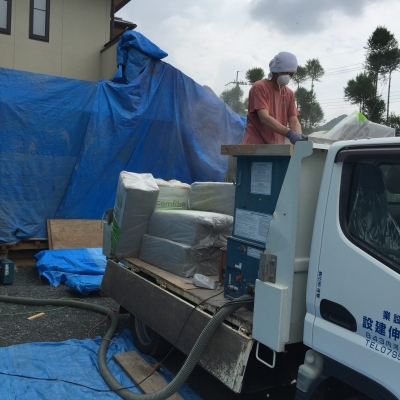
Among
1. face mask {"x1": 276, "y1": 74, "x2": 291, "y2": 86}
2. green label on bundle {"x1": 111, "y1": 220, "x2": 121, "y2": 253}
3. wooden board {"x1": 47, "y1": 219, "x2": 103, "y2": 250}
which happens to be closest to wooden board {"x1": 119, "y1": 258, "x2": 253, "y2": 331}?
green label on bundle {"x1": 111, "y1": 220, "x2": 121, "y2": 253}

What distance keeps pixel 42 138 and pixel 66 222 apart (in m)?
1.57

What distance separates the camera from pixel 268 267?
102 inches

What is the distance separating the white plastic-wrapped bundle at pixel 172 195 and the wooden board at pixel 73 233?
11.6 ft

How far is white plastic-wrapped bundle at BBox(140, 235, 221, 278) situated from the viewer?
3.97 m

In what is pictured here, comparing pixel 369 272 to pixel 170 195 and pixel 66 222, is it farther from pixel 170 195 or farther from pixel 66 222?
pixel 66 222

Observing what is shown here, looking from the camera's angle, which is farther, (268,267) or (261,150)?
(261,150)

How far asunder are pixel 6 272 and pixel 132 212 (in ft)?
11.4

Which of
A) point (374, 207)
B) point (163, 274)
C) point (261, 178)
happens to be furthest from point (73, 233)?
point (374, 207)

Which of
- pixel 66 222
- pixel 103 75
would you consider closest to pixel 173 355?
pixel 66 222

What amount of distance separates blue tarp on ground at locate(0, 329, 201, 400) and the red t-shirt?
7.47 ft

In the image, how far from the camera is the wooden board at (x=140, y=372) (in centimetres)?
364

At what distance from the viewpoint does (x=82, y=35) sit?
10.8m

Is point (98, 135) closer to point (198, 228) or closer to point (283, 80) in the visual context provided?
point (198, 228)

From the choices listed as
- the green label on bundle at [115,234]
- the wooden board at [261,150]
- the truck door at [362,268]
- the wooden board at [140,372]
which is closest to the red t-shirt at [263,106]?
the wooden board at [261,150]
